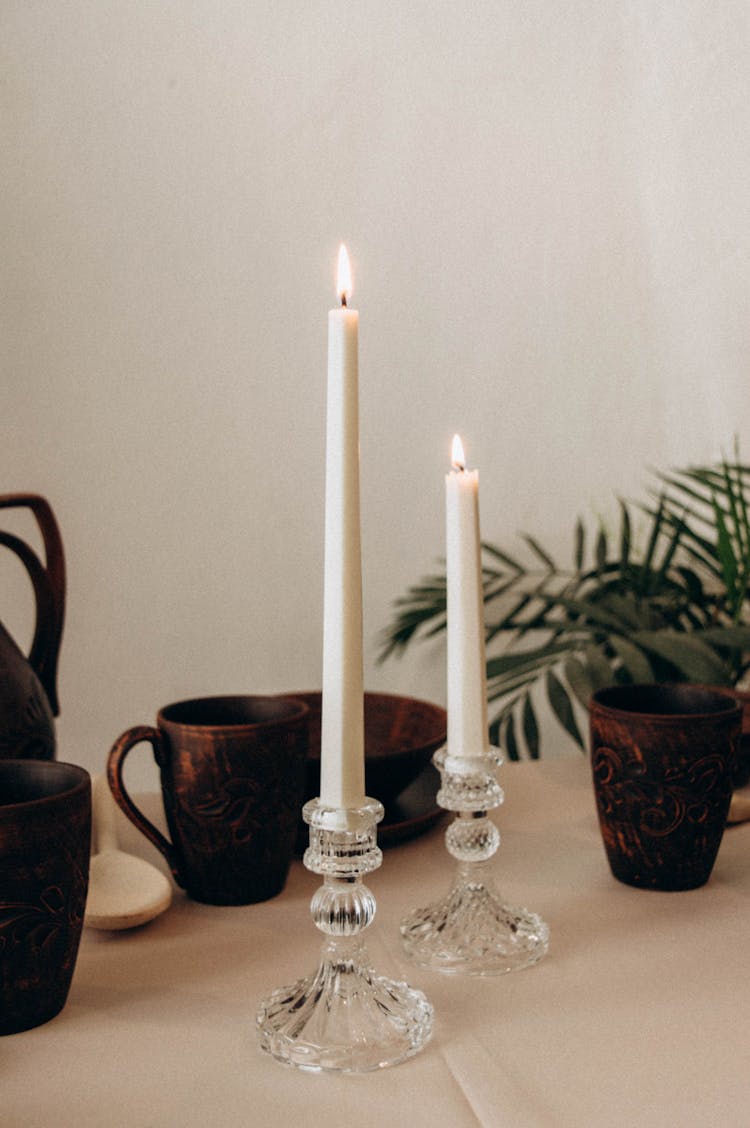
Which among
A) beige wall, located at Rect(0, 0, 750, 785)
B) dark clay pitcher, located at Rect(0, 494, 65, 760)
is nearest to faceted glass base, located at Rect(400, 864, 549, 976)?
dark clay pitcher, located at Rect(0, 494, 65, 760)

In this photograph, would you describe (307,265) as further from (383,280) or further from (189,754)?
(189,754)

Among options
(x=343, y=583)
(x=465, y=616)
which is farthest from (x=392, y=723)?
(x=343, y=583)

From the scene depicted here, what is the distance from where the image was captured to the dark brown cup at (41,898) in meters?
0.44

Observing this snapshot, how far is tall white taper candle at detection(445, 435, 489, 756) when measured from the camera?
1.77 feet

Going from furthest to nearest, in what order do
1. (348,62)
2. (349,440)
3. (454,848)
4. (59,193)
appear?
(348,62), (59,193), (454,848), (349,440)

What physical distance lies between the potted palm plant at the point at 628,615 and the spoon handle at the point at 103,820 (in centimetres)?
37

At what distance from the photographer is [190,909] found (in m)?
0.61

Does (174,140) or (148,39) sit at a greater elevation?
(148,39)

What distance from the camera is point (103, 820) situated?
65cm

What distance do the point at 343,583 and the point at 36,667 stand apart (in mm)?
360

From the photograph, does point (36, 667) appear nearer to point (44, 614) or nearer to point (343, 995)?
point (44, 614)

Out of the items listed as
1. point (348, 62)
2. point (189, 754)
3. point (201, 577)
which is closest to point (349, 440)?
point (189, 754)

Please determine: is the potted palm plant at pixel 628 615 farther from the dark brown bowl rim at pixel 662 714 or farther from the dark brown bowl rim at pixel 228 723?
the dark brown bowl rim at pixel 228 723

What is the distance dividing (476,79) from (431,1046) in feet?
4.92
